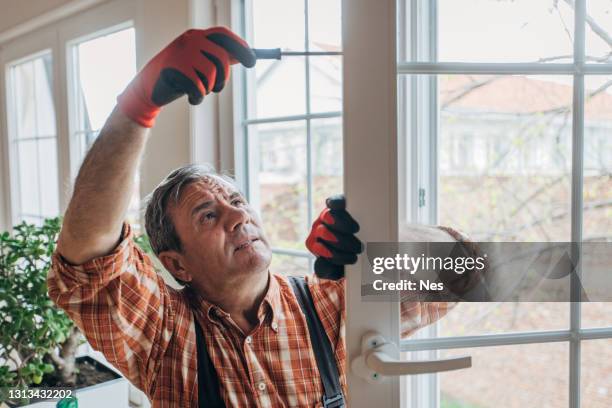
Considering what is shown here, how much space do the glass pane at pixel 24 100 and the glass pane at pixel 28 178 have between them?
0.06 meters

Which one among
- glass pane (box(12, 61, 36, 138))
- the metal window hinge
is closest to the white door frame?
the metal window hinge

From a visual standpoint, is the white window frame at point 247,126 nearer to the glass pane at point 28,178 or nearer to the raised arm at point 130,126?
the raised arm at point 130,126

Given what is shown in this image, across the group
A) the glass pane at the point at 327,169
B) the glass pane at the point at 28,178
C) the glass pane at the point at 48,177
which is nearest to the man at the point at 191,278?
the glass pane at the point at 327,169

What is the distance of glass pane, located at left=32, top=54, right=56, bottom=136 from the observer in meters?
2.38

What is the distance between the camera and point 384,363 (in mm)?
784

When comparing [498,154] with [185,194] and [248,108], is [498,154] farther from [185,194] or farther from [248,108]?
[248,108]

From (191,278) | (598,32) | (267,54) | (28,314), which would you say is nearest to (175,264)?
(191,278)

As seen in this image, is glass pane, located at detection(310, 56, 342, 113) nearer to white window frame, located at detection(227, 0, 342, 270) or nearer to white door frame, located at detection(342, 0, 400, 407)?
white window frame, located at detection(227, 0, 342, 270)

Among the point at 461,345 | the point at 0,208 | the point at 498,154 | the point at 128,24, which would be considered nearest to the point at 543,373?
the point at 461,345

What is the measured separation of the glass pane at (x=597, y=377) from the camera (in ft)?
2.89

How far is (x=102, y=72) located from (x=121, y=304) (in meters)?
1.29

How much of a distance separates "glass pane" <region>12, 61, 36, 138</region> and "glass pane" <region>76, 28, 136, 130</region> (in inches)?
22.4

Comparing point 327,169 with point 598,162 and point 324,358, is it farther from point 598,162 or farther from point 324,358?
point 598,162

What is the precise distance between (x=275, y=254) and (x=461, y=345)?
81 cm
